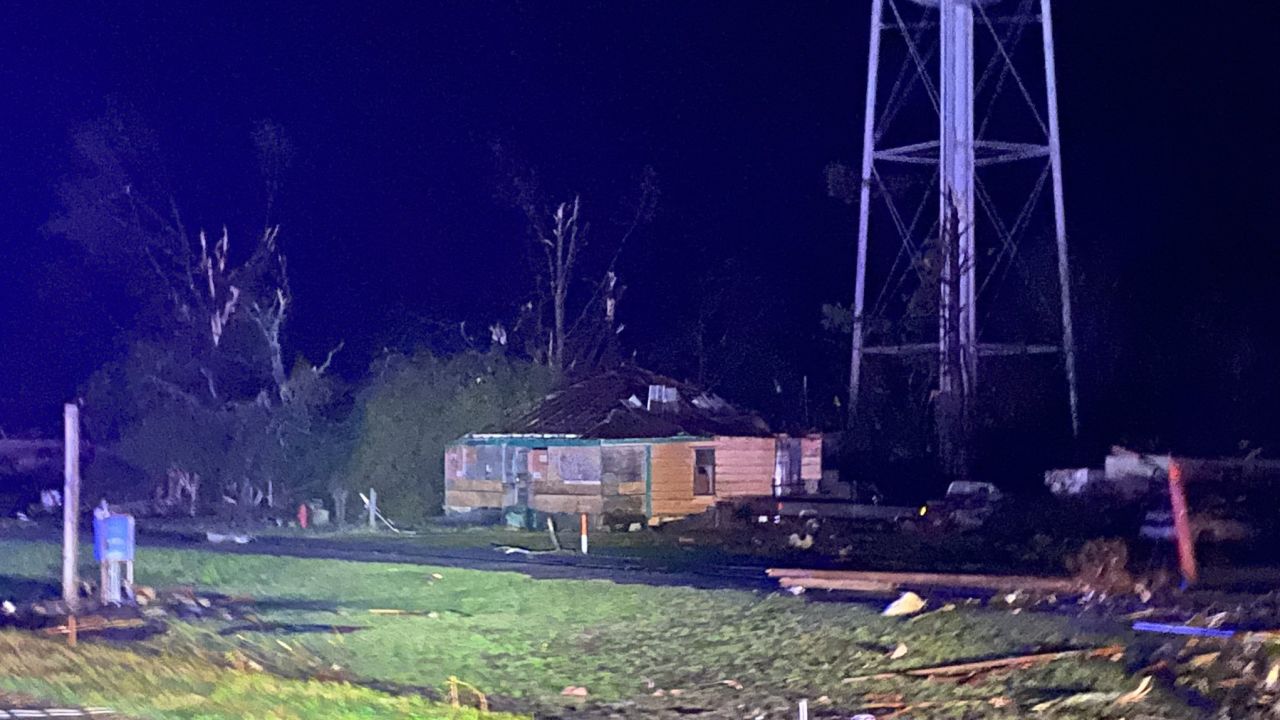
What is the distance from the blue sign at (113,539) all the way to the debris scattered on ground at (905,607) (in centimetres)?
1047

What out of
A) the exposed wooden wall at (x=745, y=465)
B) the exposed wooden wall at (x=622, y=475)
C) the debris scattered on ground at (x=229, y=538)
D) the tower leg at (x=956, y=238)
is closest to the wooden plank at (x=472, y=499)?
the exposed wooden wall at (x=622, y=475)

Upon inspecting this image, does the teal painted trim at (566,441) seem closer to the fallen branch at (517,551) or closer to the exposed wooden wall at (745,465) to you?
the exposed wooden wall at (745,465)

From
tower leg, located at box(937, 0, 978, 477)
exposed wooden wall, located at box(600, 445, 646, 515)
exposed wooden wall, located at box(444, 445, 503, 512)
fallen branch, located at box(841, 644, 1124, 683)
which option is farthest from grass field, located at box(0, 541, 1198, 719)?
exposed wooden wall, located at box(444, 445, 503, 512)

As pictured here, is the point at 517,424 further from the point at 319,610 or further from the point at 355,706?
the point at 355,706

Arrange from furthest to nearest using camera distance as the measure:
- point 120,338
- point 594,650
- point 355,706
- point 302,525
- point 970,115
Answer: point 120,338
point 302,525
point 970,115
point 594,650
point 355,706

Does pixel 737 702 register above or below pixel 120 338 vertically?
below

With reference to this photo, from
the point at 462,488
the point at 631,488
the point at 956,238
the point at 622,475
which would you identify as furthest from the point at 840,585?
the point at 462,488

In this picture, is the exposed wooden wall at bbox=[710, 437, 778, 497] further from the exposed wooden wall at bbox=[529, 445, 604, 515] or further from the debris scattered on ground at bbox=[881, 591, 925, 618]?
the debris scattered on ground at bbox=[881, 591, 925, 618]

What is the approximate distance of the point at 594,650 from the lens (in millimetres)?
16891

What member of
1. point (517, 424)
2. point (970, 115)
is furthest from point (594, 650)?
point (517, 424)

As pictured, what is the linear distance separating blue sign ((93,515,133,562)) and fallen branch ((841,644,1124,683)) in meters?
11.0

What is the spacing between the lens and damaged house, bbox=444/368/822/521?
3697cm

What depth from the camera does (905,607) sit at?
18.6 meters

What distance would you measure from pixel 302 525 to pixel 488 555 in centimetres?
1228
